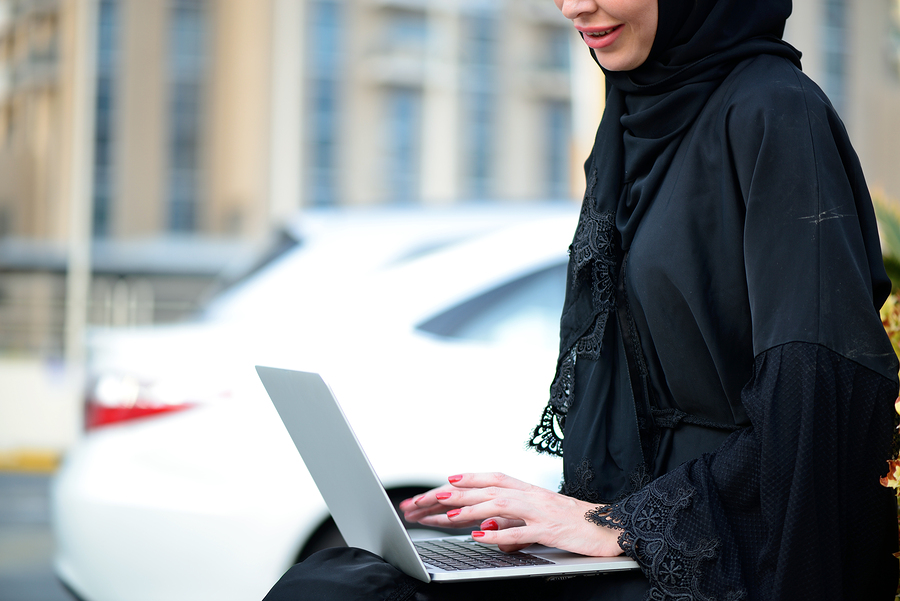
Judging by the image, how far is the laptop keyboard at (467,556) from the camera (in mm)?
1269

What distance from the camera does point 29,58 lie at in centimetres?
2070

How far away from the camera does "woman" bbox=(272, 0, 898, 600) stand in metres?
1.18

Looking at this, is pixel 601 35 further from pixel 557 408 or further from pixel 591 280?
pixel 557 408

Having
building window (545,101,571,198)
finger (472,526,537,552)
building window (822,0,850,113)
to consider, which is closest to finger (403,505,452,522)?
finger (472,526,537,552)

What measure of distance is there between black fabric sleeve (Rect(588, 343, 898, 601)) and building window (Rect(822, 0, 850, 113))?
62.3 ft

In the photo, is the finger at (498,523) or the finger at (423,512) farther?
the finger at (423,512)

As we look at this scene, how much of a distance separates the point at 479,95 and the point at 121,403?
1692 centimetres

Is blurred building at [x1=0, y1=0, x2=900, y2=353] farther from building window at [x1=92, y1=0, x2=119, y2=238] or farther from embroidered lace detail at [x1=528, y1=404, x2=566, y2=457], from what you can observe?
embroidered lace detail at [x1=528, y1=404, x2=566, y2=457]

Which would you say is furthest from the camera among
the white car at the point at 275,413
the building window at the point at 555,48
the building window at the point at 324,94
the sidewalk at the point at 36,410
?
the building window at the point at 555,48

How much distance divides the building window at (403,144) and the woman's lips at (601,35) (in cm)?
1773

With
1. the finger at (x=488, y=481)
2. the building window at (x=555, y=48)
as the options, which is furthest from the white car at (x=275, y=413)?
the building window at (x=555, y=48)

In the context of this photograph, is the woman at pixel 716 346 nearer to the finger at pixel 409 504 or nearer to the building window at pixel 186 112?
the finger at pixel 409 504

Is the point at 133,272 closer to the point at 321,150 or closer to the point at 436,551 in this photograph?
the point at 321,150

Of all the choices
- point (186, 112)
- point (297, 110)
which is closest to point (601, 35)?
point (297, 110)
